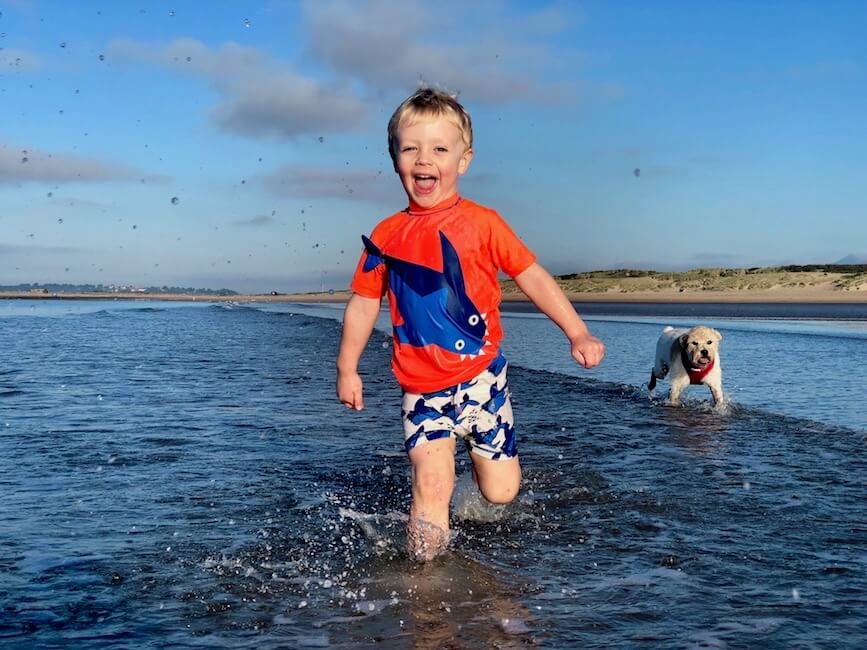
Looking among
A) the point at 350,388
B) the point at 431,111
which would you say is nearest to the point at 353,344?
the point at 350,388

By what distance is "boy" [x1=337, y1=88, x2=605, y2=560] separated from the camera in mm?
4047

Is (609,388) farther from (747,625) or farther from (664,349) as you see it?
(747,625)

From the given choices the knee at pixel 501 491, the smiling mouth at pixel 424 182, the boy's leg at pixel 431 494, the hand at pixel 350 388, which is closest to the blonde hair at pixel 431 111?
the smiling mouth at pixel 424 182

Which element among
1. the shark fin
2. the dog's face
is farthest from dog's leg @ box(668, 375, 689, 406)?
the shark fin

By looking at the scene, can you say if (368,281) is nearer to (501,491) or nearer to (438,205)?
(438,205)

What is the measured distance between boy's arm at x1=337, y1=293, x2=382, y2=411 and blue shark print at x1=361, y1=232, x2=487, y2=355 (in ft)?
1.04

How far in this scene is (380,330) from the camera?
84.9ft

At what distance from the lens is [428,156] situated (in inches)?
158

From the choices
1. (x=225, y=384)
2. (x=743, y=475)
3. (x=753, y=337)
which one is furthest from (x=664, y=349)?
(x=753, y=337)

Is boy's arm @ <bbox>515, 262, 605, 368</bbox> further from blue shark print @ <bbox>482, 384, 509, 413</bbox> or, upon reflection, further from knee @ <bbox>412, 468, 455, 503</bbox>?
knee @ <bbox>412, 468, 455, 503</bbox>

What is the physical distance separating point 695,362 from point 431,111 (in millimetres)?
6946

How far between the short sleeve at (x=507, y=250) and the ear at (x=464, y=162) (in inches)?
10.5

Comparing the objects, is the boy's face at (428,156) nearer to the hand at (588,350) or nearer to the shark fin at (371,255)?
the shark fin at (371,255)

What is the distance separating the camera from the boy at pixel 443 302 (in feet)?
13.3
